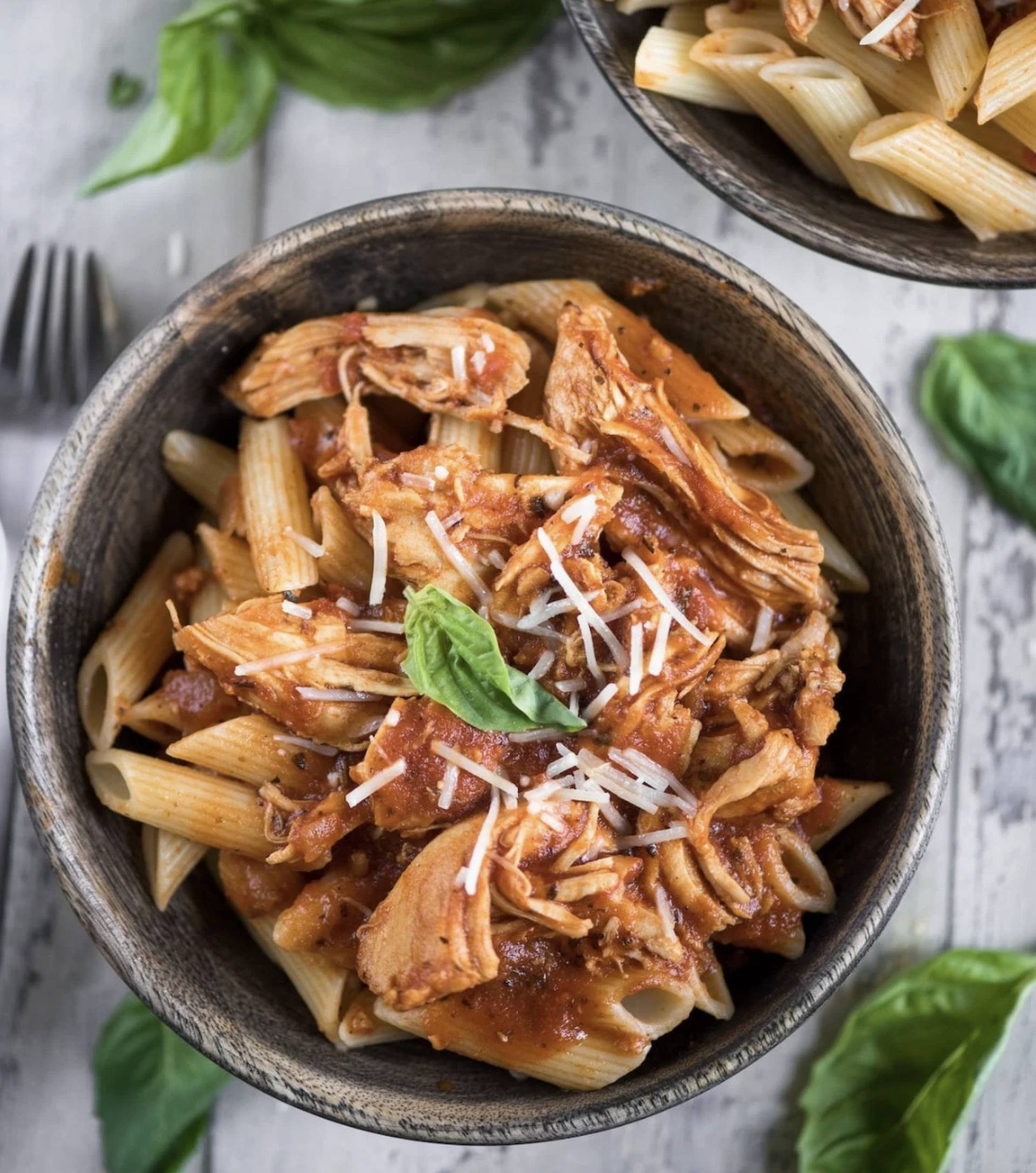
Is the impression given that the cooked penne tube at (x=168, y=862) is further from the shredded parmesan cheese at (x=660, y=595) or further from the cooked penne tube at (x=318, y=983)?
the shredded parmesan cheese at (x=660, y=595)

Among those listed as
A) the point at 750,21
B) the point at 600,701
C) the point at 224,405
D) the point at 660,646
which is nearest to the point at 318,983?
the point at 600,701

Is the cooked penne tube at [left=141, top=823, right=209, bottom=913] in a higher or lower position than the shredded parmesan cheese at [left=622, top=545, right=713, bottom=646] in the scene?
lower

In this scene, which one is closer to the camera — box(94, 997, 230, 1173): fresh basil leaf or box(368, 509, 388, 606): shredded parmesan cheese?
box(368, 509, 388, 606): shredded parmesan cheese

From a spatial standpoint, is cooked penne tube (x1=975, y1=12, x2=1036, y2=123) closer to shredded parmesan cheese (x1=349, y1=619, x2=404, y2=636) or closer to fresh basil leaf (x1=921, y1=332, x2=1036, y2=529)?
fresh basil leaf (x1=921, y1=332, x2=1036, y2=529)

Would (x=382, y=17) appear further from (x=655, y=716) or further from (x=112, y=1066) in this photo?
(x=112, y=1066)

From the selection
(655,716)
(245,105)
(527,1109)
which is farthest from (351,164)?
(527,1109)

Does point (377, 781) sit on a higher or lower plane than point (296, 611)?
lower

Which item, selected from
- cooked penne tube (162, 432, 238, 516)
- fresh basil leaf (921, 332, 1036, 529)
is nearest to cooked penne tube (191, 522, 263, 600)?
cooked penne tube (162, 432, 238, 516)

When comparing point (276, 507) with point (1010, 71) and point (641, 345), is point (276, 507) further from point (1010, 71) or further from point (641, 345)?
point (1010, 71)
